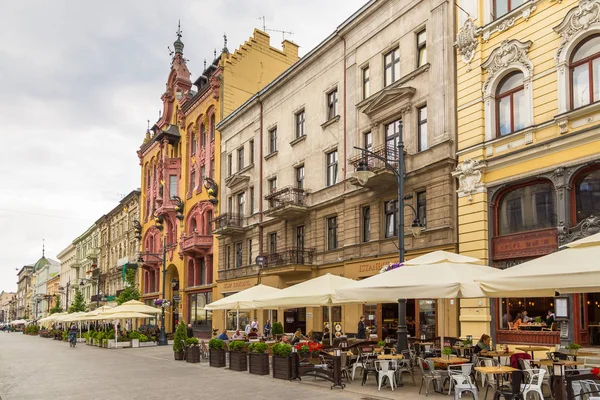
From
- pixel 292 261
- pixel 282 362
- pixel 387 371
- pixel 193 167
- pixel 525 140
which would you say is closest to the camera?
pixel 387 371

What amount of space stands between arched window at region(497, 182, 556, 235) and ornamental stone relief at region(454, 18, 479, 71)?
16.5 feet

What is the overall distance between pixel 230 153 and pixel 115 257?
40583mm

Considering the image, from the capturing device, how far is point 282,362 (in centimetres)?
1645

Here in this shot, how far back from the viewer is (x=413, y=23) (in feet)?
77.3

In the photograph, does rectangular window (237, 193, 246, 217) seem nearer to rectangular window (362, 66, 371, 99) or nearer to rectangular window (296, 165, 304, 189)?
rectangular window (296, 165, 304, 189)

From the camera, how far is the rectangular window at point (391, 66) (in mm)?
24741

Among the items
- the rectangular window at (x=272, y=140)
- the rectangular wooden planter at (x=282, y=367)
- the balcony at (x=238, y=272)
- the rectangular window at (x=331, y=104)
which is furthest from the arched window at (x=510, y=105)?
the balcony at (x=238, y=272)

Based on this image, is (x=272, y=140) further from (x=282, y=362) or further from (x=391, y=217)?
(x=282, y=362)

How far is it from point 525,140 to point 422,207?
525cm

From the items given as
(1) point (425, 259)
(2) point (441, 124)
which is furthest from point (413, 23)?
(1) point (425, 259)

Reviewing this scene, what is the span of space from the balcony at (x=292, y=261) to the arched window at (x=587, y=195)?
14934 mm

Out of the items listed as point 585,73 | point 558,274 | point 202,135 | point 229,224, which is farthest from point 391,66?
point 202,135

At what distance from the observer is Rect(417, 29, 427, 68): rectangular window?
75.6ft

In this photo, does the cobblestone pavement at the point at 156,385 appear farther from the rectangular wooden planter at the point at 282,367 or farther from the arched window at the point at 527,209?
the arched window at the point at 527,209
